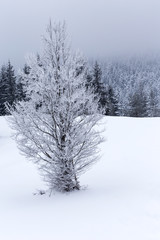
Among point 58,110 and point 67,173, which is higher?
point 58,110

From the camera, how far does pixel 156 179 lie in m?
11.9

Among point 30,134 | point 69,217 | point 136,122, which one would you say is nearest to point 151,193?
point 69,217

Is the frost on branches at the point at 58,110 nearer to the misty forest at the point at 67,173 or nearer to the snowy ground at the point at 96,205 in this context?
the misty forest at the point at 67,173

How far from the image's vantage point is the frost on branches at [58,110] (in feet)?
36.1

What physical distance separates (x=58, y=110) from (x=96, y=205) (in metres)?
3.50

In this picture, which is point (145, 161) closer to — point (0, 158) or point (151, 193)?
point (151, 193)

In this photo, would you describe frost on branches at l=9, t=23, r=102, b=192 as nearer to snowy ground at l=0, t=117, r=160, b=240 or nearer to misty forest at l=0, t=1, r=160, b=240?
misty forest at l=0, t=1, r=160, b=240

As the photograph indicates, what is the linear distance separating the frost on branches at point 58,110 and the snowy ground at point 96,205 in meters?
1.26

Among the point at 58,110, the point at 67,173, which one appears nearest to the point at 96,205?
the point at 67,173

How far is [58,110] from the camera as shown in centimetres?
1095

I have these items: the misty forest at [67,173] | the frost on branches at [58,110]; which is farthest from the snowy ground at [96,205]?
the frost on branches at [58,110]

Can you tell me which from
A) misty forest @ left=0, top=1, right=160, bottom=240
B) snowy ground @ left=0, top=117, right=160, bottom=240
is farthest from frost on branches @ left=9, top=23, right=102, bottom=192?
snowy ground @ left=0, top=117, right=160, bottom=240

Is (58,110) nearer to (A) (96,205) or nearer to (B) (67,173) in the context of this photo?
(B) (67,173)

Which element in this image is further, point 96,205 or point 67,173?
point 67,173
